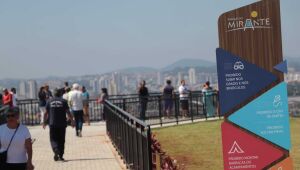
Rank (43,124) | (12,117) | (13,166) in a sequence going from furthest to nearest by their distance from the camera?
(43,124) → (13,166) → (12,117)

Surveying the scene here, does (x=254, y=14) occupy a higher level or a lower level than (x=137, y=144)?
higher

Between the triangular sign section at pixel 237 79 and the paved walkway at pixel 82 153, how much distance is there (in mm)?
6366

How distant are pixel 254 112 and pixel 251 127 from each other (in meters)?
0.20

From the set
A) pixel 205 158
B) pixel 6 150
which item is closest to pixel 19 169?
pixel 6 150

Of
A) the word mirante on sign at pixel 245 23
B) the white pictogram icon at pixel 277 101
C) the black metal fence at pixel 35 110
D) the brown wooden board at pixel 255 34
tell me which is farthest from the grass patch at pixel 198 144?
the black metal fence at pixel 35 110

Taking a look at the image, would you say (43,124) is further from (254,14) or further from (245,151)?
(254,14)

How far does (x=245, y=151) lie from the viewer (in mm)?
7992

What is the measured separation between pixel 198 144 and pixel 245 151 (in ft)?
31.3

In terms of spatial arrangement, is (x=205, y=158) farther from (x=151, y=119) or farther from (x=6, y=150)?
(x=151, y=119)

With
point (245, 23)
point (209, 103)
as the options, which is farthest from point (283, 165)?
point (209, 103)

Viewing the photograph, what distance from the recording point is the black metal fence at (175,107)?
2509 cm

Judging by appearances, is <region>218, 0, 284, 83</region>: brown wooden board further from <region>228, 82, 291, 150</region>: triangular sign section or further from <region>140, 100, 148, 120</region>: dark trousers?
<region>140, 100, 148, 120</region>: dark trousers

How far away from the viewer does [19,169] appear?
369 inches

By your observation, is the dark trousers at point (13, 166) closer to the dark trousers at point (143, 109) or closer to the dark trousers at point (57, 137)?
the dark trousers at point (57, 137)
